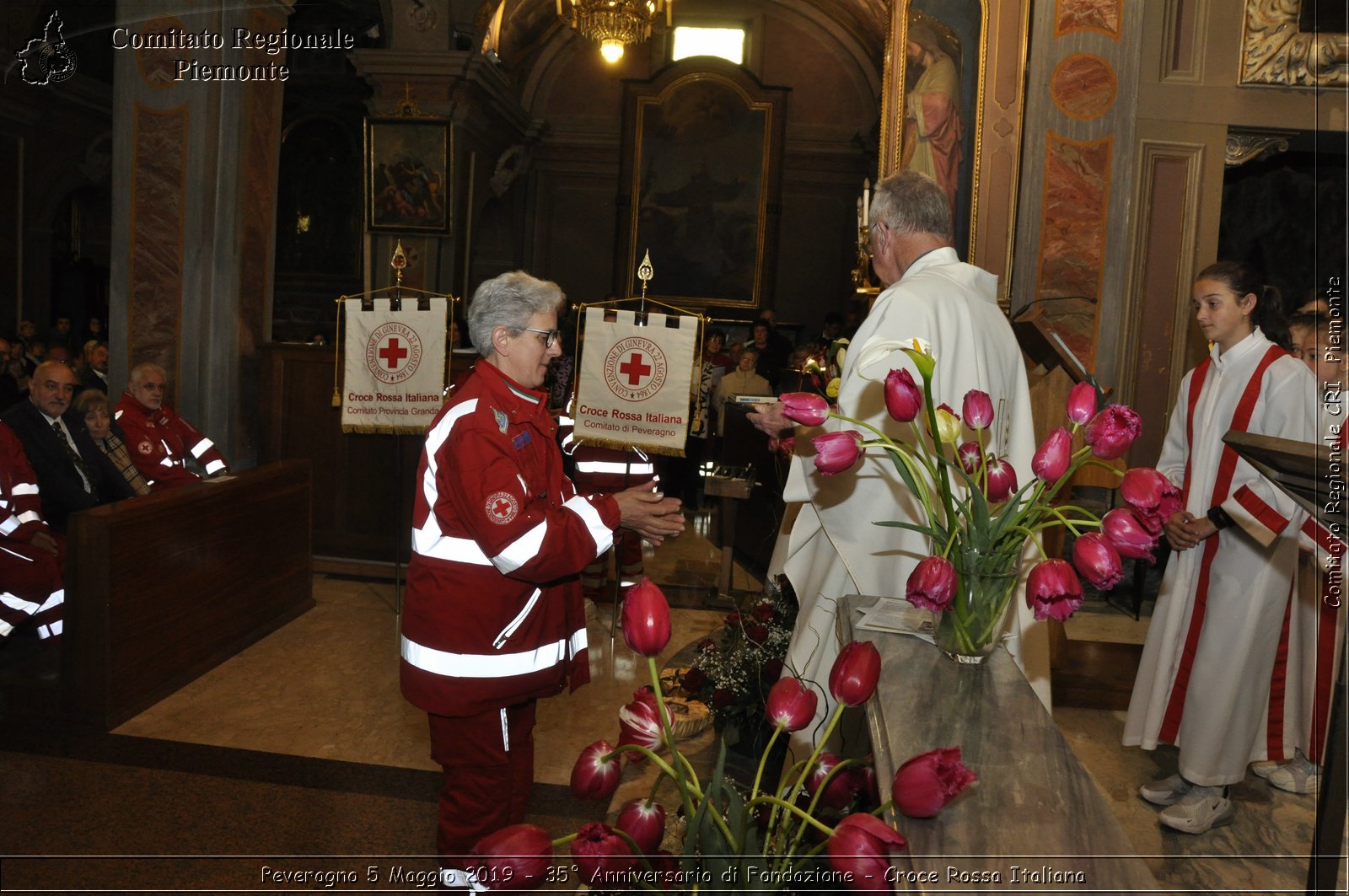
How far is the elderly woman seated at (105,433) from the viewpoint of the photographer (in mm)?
5324

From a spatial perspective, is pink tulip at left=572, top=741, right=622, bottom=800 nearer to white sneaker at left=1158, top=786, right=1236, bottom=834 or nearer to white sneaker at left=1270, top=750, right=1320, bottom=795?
white sneaker at left=1158, top=786, right=1236, bottom=834

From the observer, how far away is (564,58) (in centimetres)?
1428

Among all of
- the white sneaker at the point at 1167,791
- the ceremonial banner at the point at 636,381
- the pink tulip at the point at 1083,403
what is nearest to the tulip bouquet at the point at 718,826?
the pink tulip at the point at 1083,403

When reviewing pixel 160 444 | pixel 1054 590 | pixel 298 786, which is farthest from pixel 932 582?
pixel 160 444

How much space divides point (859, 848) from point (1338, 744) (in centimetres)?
59

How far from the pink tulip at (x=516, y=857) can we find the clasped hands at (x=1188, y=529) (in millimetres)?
2968

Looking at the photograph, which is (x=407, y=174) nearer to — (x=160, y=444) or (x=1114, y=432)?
(x=160, y=444)

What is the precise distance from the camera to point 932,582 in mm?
1653

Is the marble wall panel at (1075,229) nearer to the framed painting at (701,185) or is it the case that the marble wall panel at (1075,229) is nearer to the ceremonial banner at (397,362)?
the ceremonial banner at (397,362)

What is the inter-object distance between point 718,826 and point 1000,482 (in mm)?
894

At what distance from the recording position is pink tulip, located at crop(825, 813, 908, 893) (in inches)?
37.5

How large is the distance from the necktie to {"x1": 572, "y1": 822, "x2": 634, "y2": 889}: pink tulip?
498cm

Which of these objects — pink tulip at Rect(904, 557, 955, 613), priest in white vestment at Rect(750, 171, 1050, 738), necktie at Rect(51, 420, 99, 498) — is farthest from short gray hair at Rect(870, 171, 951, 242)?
necktie at Rect(51, 420, 99, 498)

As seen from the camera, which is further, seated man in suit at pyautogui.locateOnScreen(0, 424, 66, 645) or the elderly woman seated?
the elderly woman seated
